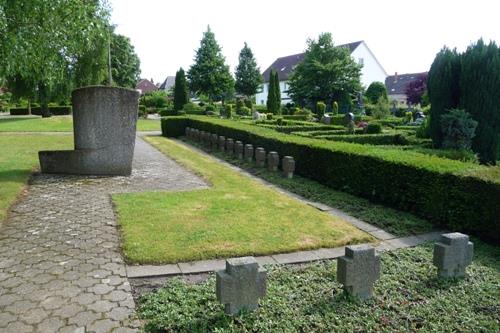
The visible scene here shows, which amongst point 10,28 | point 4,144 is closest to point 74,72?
point 4,144

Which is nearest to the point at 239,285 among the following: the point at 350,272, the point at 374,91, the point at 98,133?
the point at 350,272

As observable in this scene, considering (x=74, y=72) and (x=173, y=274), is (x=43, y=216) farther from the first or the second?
(x=74, y=72)

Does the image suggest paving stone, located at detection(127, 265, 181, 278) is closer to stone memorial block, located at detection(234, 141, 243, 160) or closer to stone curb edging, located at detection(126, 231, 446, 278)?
stone curb edging, located at detection(126, 231, 446, 278)

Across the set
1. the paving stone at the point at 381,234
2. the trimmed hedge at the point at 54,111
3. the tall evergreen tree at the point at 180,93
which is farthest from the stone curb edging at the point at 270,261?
the trimmed hedge at the point at 54,111

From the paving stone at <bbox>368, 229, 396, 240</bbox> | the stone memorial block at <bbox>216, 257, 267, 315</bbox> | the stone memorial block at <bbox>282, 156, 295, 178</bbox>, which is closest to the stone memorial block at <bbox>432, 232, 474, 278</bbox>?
the paving stone at <bbox>368, 229, 396, 240</bbox>

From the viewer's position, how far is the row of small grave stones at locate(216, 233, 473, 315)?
3.54 meters

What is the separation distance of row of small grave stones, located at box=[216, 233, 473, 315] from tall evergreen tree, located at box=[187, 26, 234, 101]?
50493 millimetres

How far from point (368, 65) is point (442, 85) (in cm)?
5305

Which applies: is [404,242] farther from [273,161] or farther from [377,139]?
[377,139]

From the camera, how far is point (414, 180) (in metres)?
7.04

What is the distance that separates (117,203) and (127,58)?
177ft

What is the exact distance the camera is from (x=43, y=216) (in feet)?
21.3

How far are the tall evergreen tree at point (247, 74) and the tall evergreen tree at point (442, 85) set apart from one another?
50.5 m

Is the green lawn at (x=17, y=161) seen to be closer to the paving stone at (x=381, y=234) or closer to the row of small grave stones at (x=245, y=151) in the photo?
the row of small grave stones at (x=245, y=151)
